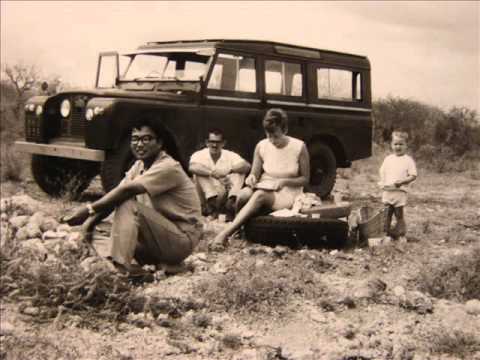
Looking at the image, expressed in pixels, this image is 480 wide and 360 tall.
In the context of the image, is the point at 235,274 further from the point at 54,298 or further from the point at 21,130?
the point at 21,130

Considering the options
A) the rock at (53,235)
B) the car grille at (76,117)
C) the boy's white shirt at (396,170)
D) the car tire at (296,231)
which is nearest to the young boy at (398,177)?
the boy's white shirt at (396,170)

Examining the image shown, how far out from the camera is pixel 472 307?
15.1ft

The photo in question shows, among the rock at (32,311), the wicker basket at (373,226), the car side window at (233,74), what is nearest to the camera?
the rock at (32,311)

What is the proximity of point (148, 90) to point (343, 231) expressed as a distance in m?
3.39

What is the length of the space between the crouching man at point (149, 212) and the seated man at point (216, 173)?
2265mm

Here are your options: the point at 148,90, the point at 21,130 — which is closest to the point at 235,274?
the point at 148,90

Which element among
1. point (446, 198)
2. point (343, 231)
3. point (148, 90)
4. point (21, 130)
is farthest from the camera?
point (21, 130)

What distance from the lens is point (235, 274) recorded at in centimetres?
509

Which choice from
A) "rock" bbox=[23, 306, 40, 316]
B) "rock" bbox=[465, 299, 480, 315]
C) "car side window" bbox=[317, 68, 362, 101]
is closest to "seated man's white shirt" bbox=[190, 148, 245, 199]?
"car side window" bbox=[317, 68, 362, 101]

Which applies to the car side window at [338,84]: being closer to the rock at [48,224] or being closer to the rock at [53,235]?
the rock at [48,224]

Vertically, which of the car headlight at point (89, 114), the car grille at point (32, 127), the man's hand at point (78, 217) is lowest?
the man's hand at point (78, 217)

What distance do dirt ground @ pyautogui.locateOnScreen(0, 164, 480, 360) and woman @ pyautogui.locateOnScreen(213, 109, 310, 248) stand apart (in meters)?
0.39

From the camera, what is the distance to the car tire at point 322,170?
9.83m

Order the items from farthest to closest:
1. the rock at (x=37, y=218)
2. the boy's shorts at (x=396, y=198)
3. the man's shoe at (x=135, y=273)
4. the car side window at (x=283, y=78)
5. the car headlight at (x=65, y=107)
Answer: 1. the car side window at (x=283, y=78)
2. the car headlight at (x=65, y=107)
3. the boy's shorts at (x=396, y=198)
4. the rock at (x=37, y=218)
5. the man's shoe at (x=135, y=273)
